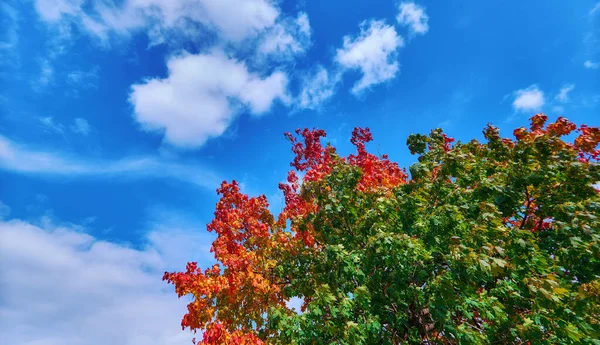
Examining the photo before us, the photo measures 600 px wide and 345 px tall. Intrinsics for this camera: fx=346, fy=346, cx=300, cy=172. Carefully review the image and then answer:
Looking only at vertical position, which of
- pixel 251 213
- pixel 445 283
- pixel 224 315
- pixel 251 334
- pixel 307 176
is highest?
pixel 307 176

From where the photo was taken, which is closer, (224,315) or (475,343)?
(475,343)

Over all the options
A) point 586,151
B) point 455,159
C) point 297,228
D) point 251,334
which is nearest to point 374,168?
point 297,228

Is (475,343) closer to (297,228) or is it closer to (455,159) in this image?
(455,159)

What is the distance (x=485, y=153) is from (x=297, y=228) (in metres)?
6.47

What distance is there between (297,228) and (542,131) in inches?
324

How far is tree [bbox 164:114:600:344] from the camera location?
261 inches

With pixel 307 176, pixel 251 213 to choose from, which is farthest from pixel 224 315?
pixel 307 176

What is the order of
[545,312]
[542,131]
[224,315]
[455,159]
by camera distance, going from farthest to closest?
[224,315], [542,131], [455,159], [545,312]

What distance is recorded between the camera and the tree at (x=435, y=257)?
6.63 m

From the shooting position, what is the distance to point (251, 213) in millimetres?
13352

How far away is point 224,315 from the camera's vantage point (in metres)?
11.5

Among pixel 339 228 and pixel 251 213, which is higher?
pixel 251 213

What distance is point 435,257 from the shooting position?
861cm

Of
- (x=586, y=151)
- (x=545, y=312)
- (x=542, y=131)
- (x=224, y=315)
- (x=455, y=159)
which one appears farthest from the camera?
(x=224, y=315)
